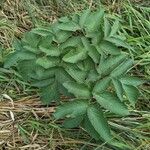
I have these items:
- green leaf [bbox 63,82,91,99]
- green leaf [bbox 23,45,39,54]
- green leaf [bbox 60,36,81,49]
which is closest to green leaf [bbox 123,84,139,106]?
green leaf [bbox 63,82,91,99]

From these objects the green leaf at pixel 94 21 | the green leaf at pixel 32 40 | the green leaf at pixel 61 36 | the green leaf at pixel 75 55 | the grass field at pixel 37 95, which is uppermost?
the green leaf at pixel 94 21

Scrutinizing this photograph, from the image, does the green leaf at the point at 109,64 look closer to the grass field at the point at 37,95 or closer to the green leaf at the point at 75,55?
the green leaf at the point at 75,55

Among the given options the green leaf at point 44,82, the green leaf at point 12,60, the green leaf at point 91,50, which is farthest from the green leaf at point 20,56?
the green leaf at point 91,50

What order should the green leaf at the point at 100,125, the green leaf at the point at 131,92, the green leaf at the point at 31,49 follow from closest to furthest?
the green leaf at the point at 100,125, the green leaf at the point at 131,92, the green leaf at the point at 31,49

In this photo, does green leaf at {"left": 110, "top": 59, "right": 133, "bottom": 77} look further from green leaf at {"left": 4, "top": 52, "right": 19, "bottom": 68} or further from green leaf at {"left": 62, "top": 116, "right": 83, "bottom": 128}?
green leaf at {"left": 4, "top": 52, "right": 19, "bottom": 68}

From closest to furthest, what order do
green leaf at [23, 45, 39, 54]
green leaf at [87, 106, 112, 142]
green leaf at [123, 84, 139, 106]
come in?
green leaf at [87, 106, 112, 142]
green leaf at [123, 84, 139, 106]
green leaf at [23, 45, 39, 54]

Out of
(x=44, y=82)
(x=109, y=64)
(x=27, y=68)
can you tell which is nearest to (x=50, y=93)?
(x=44, y=82)

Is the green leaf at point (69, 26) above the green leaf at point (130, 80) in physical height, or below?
above
